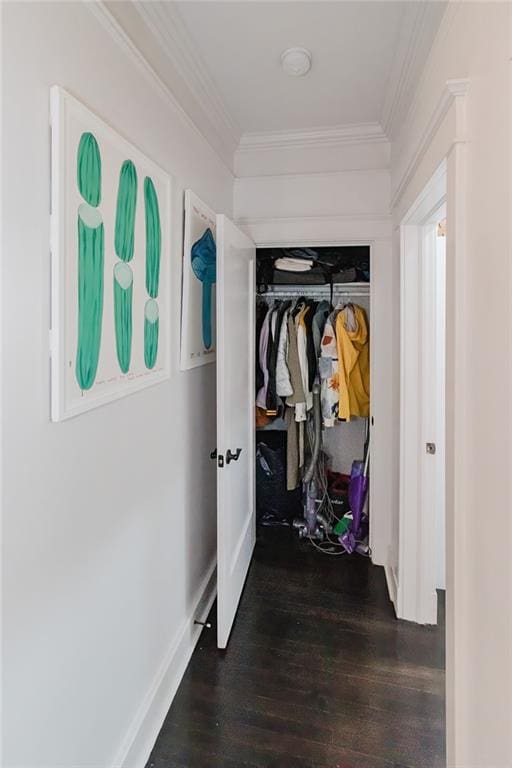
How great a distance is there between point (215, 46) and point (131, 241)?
3.14ft

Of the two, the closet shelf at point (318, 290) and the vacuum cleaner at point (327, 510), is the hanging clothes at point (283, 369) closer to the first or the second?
the vacuum cleaner at point (327, 510)

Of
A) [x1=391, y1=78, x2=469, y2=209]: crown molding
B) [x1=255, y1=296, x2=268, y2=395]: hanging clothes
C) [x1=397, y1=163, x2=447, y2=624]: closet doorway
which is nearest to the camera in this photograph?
[x1=391, y1=78, x2=469, y2=209]: crown molding

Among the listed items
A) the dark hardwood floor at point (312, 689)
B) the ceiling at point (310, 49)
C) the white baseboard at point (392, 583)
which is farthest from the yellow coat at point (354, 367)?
the ceiling at point (310, 49)

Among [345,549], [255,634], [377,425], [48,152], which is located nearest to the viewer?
[48,152]

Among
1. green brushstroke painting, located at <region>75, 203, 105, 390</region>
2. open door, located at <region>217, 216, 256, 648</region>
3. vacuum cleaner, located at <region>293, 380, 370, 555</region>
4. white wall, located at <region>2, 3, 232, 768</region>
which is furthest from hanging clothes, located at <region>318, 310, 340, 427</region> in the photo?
green brushstroke painting, located at <region>75, 203, 105, 390</region>

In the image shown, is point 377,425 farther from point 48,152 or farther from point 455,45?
point 48,152

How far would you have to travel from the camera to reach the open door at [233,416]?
2012mm

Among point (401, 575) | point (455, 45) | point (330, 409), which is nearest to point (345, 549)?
point (401, 575)

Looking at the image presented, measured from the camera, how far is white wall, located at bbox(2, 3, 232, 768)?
36.4 inches

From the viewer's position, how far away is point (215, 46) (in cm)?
174

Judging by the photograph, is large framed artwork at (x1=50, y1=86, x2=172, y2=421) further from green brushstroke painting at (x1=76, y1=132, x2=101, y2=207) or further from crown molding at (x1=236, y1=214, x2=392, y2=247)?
crown molding at (x1=236, y1=214, x2=392, y2=247)

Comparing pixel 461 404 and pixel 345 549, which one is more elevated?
pixel 461 404

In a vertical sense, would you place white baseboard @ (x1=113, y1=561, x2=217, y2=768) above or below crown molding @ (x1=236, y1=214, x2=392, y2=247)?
below

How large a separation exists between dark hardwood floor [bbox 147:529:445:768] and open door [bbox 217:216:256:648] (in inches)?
6.7
